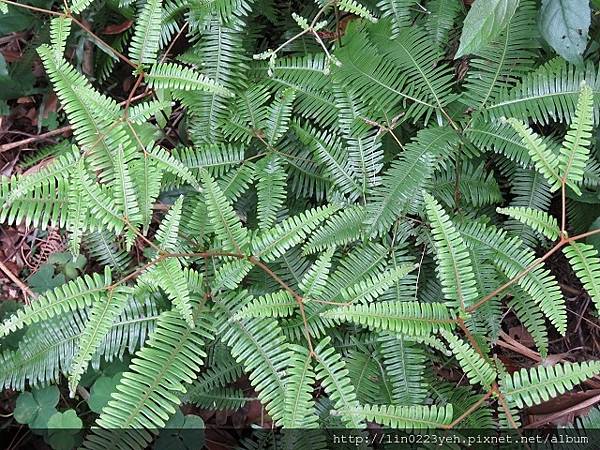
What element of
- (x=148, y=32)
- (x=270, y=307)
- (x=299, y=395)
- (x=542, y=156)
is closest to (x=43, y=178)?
(x=148, y=32)

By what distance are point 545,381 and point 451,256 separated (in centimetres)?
51

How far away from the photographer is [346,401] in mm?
2014

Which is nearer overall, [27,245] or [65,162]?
[65,162]

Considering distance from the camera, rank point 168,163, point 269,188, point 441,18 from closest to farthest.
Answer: point 168,163, point 269,188, point 441,18

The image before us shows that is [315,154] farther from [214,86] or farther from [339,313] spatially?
[339,313]

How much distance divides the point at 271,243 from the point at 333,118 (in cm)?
77

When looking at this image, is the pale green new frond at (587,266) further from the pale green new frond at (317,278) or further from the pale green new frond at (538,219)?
the pale green new frond at (317,278)

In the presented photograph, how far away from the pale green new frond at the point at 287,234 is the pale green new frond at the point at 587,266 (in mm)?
914

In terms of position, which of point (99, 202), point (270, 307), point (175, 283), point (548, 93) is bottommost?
point (270, 307)

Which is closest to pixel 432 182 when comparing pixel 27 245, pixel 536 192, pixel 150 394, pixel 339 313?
pixel 536 192

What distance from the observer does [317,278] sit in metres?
2.26

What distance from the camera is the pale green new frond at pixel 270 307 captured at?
213 centimetres

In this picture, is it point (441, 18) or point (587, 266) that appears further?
point (441, 18)

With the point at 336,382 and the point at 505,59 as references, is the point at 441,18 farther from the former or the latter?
the point at 336,382
